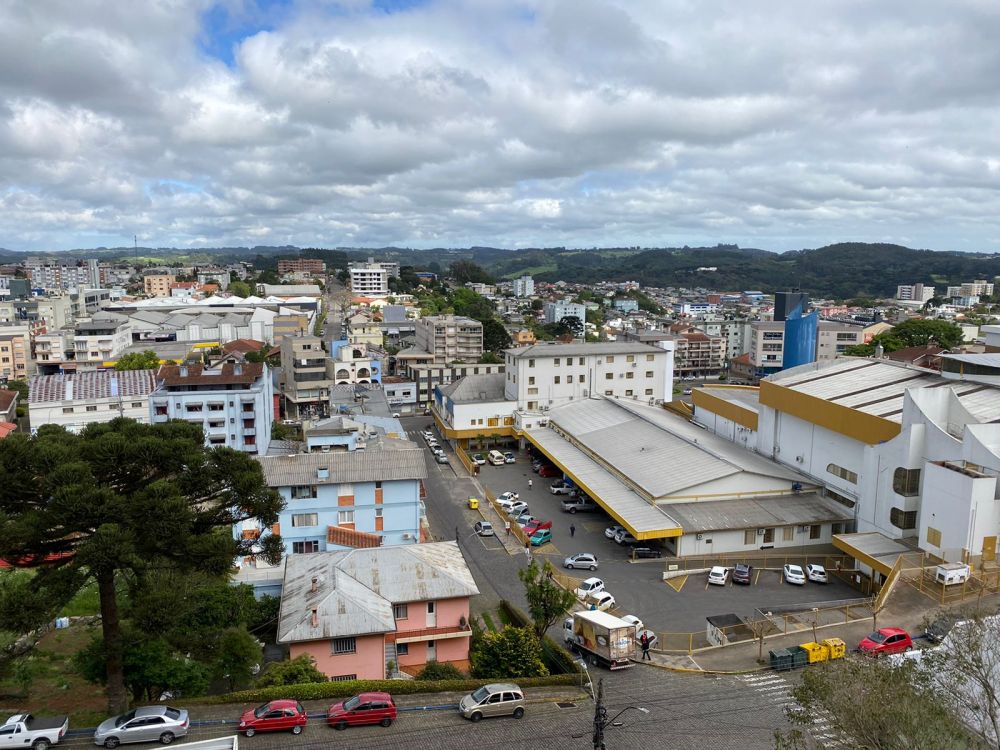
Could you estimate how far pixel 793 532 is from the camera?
89.7 ft

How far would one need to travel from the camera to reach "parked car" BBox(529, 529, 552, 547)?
2819 cm

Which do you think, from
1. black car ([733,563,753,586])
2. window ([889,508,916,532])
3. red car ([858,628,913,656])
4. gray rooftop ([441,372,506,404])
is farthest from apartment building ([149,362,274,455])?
red car ([858,628,913,656])

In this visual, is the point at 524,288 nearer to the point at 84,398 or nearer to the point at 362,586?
the point at 84,398

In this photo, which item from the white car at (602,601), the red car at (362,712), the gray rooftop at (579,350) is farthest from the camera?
the gray rooftop at (579,350)

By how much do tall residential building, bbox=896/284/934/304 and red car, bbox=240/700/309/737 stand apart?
629 feet

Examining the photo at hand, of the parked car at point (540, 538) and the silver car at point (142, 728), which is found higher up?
the silver car at point (142, 728)

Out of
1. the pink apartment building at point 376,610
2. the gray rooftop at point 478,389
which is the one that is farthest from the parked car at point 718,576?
the gray rooftop at point 478,389

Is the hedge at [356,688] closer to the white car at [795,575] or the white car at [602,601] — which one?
the white car at [602,601]

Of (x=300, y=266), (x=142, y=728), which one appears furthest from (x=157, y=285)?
(x=142, y=728)

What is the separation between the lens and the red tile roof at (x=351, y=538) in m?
25.6

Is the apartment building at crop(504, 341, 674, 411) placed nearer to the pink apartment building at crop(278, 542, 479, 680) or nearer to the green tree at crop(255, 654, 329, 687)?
the pink apartment building at crop(278, 542, 479, 680)

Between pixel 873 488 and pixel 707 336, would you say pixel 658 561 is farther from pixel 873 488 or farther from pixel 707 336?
pixel 707 336

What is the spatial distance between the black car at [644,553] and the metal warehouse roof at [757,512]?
1532mm

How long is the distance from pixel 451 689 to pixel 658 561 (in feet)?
39.5
